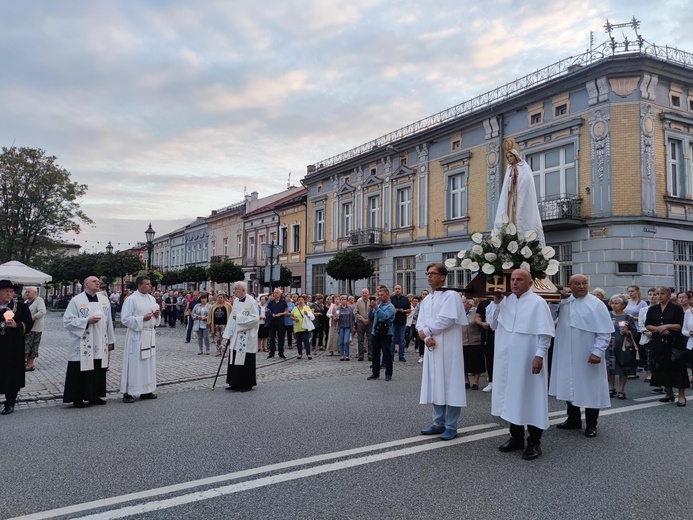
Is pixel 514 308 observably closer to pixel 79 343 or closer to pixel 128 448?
pixel 128 448

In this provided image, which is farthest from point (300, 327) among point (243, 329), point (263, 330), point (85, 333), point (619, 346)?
point (619, 346)

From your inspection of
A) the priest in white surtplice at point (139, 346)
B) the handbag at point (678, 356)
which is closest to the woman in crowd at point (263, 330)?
the priest in white surtplice at point (139, 346)

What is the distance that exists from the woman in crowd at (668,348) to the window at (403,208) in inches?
775

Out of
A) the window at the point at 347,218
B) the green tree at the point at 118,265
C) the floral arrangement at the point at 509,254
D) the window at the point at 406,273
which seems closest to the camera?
the floral arrangement at the point at 509,254

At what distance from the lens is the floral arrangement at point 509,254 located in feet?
22.1

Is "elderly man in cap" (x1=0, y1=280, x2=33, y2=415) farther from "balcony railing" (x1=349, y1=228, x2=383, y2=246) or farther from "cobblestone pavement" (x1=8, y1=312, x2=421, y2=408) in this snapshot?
"balcony railing" (x1=349, y1=228, x2=383, y2=246)

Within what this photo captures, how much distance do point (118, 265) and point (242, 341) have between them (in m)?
31.2

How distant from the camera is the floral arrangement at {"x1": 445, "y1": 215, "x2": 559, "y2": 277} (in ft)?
22.1

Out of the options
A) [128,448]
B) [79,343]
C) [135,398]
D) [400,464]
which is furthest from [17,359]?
[400,464]

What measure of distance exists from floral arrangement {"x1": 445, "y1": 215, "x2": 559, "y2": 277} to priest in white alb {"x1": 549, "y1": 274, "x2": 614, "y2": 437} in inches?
17.9

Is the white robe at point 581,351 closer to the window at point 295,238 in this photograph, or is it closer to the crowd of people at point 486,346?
the crowd of people at point 486,346

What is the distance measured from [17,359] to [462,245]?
19.8m

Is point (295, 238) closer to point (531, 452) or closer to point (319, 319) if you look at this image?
point (319, 319)

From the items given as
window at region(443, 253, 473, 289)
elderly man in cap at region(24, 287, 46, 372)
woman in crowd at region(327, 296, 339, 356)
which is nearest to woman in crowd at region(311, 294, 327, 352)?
woman in crowd at region(327, 296, 339, 356)
